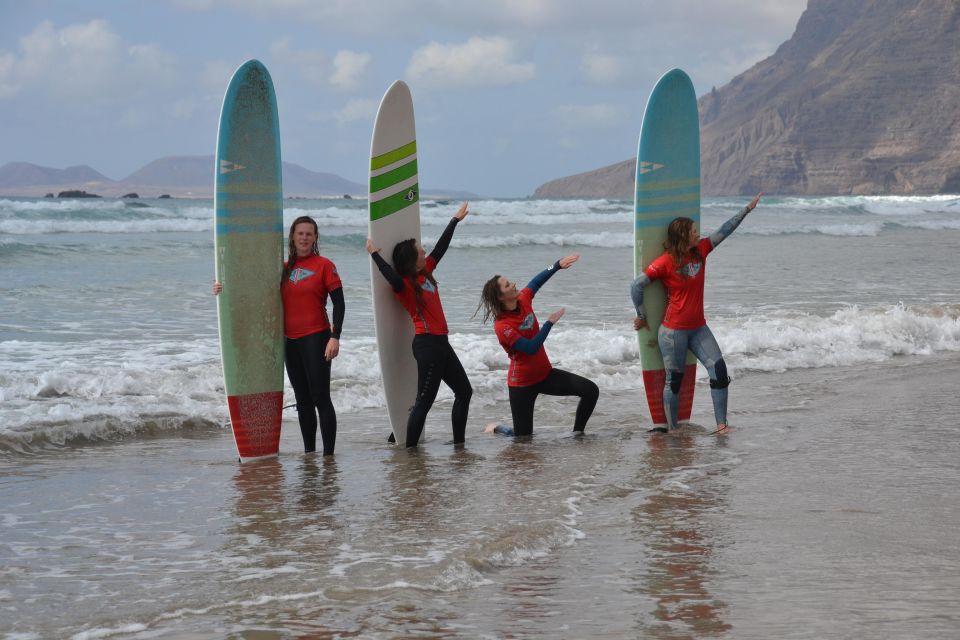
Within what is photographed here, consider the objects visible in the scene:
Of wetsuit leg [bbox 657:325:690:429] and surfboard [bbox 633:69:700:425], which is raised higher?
surfboard [bbox 633:69:700:425]

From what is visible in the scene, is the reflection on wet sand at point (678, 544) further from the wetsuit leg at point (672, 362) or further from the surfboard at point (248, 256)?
the surfboard at point (248, 256)

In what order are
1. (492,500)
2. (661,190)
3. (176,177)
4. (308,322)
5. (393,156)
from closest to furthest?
(492,500) → (308,322) → (393,156) → (661,190) → (176,177)

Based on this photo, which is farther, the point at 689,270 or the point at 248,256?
the point at 689,270

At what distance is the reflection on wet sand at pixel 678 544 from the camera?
2.97 meters

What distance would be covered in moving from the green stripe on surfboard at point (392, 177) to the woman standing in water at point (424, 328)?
0.46 meters

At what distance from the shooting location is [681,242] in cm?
618

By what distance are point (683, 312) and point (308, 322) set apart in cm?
230

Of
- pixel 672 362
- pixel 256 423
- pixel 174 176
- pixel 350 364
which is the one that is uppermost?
pixel 174 176

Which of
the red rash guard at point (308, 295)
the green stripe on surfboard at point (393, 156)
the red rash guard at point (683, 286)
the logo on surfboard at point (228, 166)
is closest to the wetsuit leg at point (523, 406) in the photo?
the red rash guard at point (683, 286)

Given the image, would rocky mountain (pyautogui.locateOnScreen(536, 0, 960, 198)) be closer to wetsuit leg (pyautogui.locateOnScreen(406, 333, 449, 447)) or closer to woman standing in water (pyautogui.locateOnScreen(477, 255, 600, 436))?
woman standing in water (pyautogui.locateOnScreen(477, 255, 600, 436))

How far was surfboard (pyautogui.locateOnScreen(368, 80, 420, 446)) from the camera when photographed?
6141 millimetres

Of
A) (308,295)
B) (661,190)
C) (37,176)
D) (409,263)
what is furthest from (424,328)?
(37,176)

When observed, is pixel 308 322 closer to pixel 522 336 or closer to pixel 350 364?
pixel 522 336

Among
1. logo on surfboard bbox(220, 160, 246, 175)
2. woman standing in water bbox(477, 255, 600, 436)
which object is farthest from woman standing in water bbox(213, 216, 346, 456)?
woman standing in water bbox(477, 255, 600, 436)
